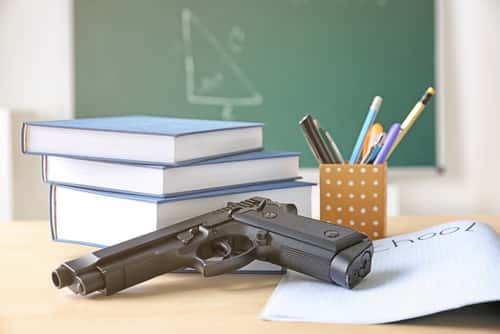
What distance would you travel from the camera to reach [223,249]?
2.48 feet

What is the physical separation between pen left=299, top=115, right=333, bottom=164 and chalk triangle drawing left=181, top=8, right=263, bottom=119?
4.52ft

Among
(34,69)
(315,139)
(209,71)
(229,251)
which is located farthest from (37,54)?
(229,251)

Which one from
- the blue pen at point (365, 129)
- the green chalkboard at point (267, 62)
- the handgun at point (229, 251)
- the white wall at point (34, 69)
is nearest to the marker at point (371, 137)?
the blue pen at point (365, 129)

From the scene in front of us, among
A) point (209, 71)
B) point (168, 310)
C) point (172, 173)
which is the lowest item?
point (168, 310)

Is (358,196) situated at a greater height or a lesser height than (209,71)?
lesser

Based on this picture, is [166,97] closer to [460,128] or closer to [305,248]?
[460,128]

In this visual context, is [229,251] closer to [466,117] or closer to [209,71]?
[209,71]

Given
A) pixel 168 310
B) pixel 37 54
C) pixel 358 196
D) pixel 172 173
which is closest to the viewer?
pixel 168 310

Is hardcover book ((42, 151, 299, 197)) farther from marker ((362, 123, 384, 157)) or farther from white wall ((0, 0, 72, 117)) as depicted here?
white wall ((0, 0, 72, 117))

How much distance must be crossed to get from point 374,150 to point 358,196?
0.07 meters

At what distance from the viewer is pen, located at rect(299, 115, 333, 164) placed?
3.24 ft

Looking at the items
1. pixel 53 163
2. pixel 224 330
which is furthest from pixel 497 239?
pixel 53 163

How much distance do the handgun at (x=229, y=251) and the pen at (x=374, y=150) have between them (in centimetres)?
25

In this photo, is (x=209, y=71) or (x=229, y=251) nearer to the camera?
(x=229, y=251)
